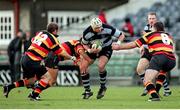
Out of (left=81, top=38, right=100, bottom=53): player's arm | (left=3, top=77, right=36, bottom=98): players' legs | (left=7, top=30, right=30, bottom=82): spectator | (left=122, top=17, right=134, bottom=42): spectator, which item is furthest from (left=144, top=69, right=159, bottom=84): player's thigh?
(left=122, top=17, right=134, bottom=42): spectator

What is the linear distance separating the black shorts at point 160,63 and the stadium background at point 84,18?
39.9 ft

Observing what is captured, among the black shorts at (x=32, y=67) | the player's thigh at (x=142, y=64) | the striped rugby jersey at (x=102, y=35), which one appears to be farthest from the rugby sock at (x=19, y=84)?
the player's thigh at (x=142, y=64)

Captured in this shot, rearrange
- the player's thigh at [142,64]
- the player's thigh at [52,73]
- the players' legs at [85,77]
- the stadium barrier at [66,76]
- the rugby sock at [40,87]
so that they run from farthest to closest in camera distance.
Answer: the stadium barrier at [66,76]
the player's thigh at [142,64]
the player's thigh at [52,73]
the players' legs at [85,77]
the rugby sock at [40,87]

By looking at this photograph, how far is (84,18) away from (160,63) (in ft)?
66.2

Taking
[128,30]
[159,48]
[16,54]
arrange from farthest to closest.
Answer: [128,30] → [16,54] → [159,48]

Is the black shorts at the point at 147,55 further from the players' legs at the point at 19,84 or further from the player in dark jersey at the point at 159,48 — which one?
the players' legs at the point at 19,84

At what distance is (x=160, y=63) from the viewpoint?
19469 millimetres

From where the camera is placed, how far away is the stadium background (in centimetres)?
3256

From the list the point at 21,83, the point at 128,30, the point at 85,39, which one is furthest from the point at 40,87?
the point at 128,30

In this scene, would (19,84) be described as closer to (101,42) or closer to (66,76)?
(101,42)

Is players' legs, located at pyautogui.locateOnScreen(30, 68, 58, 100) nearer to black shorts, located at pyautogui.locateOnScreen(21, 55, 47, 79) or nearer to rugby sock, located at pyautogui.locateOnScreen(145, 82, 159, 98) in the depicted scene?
black shorts, located at pyautogui.locateOnScreen(21, 55, 47, 79)

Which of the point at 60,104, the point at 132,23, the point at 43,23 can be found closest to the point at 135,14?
the point at 132,23

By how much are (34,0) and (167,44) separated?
21.5 meters

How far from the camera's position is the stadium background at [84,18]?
32.6 metres
